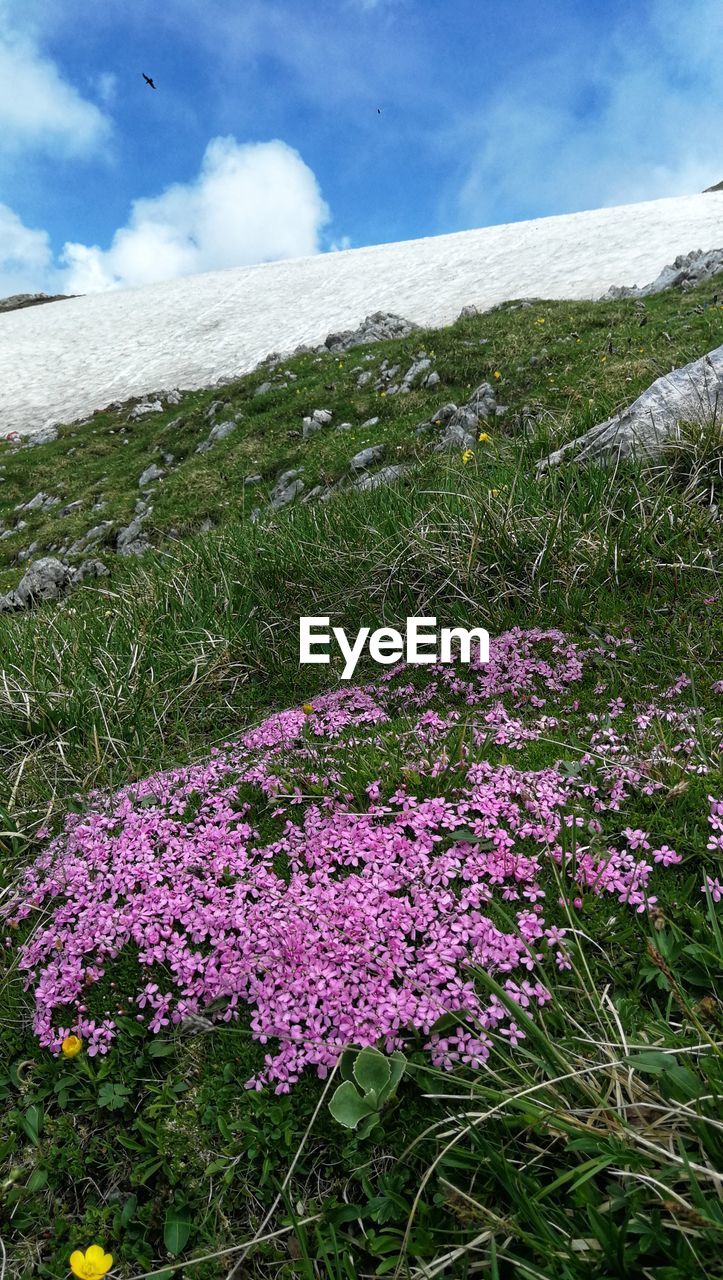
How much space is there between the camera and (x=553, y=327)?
1695cm

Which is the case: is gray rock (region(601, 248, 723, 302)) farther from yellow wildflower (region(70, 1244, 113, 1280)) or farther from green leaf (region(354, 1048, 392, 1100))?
yellow wildflower (region(70, 1244, 113, 1280))

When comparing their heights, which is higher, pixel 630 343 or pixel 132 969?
pixel 630 343

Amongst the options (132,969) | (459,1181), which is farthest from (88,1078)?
(459,1181)

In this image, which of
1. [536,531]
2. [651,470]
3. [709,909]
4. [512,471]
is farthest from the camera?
[512,471]

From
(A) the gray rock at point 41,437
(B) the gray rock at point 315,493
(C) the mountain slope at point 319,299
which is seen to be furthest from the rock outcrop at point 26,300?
(B) the gray rock at point 315,493

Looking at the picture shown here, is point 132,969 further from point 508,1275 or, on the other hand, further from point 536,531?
point 536,531

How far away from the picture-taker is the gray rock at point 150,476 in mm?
18984

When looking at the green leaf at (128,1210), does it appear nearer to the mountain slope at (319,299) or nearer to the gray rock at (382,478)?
the gray rock at (382,478)

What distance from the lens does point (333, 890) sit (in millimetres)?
2754

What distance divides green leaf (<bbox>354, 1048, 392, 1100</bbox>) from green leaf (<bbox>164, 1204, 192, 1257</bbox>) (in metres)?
0.69

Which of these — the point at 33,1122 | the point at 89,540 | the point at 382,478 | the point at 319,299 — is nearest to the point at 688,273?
the point at 382,478

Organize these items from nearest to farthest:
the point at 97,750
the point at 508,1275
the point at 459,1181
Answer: the point at 508,1275, the point at 459,1181, the point at 97,750

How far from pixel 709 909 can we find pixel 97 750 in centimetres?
373

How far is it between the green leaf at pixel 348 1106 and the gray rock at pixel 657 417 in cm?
560
